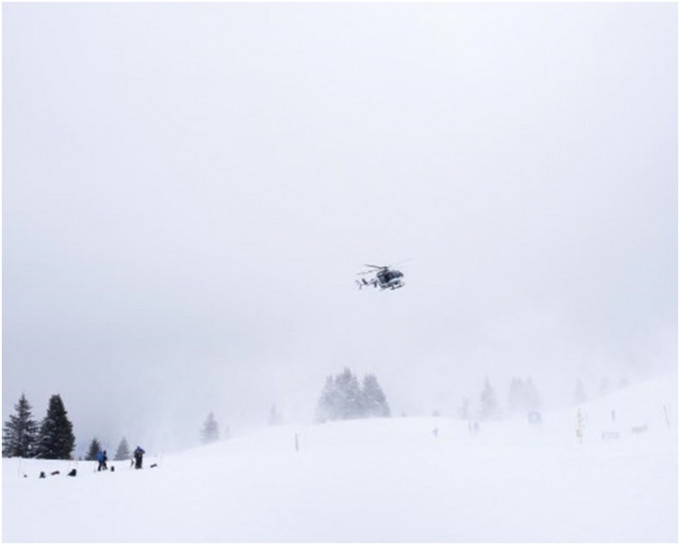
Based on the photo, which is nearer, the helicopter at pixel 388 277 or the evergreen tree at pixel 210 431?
the helicopter at pixel 388 277

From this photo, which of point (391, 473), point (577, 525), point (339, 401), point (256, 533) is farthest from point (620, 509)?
point (339, 401)

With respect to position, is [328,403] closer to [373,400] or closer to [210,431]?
[373,400]

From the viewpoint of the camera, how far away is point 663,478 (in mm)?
18625

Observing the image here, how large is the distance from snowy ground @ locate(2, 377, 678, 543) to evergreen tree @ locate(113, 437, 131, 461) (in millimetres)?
58885

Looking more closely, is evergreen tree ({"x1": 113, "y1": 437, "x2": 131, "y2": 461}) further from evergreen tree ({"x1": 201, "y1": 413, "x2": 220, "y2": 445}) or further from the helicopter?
the helicopter

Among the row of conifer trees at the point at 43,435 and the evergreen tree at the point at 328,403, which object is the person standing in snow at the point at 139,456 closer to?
the row of conifer trees at the point at 43,435

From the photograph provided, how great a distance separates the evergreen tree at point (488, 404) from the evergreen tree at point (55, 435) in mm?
64344

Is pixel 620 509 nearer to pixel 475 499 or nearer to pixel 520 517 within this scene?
pixel 520 517

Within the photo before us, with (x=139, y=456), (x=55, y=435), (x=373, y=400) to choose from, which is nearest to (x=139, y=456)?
(x=139, y=456)

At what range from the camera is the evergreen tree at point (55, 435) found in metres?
48.8

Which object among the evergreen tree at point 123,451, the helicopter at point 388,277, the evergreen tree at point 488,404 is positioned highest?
the helicopter at point 388,277

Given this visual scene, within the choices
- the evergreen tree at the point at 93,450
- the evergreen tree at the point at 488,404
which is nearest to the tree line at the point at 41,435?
the evergreen tree at the point at 93,450

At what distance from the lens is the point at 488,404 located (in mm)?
88188

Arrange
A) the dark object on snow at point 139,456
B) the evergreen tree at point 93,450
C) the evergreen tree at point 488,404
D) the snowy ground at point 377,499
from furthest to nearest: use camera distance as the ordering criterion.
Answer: the evergreen tree at point 488,404
the evergreen tree at point 93,450
the dark object on snow at point 139,456
the snowy ground at point 377,499
